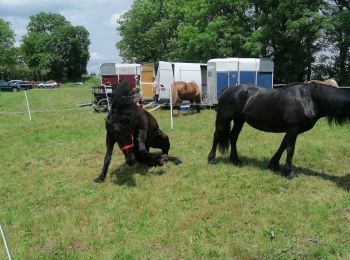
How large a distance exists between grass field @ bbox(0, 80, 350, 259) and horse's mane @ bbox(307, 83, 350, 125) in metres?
A: 1.11

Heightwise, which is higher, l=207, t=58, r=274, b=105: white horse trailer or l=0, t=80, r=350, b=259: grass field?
l=207, t=58, r=274, b=105: white horse trailer

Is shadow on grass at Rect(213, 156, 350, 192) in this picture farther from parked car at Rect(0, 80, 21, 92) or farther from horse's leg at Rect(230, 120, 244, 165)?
parked car at Rect(0, 80, 21, 92)

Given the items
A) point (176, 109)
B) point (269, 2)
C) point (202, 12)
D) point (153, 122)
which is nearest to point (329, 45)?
point (269, 2)

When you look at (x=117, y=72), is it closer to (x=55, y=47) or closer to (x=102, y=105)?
(x=102, y=105)

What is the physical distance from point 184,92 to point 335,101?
12.9 meters

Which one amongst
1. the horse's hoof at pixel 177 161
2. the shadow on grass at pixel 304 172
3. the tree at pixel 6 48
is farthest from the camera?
the tree at pixel 6 48

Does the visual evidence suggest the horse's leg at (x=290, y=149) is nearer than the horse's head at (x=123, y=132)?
No

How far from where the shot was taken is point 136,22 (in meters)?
53.7

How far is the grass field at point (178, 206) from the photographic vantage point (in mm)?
4691

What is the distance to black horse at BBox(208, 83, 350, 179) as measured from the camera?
694cm

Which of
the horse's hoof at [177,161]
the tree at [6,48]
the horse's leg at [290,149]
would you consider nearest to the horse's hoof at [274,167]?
the horse's leg at [290,149]

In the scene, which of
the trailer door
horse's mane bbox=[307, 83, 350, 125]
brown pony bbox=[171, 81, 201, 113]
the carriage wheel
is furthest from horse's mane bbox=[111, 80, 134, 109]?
the trailer door

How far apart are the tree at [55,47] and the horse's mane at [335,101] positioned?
9200cm

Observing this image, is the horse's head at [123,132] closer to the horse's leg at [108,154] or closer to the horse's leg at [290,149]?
the horse's leg at [108,154]
